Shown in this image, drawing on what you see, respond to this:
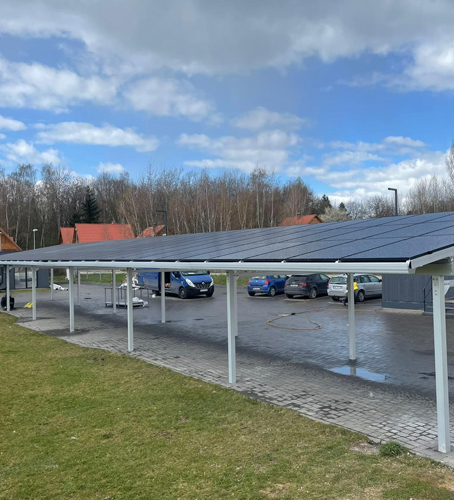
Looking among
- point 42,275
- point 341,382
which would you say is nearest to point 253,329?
point 341,382

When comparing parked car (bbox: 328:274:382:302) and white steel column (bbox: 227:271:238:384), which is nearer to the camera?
white steel column (bbox: 227:271:238:384)

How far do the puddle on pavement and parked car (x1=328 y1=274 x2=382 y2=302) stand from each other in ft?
45.3

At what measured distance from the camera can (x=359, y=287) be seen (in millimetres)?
24859

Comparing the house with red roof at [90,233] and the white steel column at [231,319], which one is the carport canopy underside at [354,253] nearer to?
the white steel column at [231,319]

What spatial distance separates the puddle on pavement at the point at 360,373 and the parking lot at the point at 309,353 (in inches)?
0.8

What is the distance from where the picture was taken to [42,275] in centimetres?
3841

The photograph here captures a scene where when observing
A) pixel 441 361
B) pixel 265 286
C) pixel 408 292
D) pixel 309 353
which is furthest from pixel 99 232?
pixel 441 361

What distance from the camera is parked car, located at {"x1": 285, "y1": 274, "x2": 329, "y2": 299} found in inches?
1045

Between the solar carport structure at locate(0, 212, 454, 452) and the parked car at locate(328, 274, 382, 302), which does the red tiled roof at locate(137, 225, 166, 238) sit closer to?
the parked car at locate(328, 274, 382, 302)

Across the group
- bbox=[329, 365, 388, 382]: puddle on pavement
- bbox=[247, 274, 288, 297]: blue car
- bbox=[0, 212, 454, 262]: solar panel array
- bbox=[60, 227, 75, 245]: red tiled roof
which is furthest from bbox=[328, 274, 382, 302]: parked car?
bbox=[60, 227, 75, 245]: red tiled roof

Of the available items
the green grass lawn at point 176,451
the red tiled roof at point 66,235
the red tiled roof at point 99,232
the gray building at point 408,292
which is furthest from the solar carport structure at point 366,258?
the red tiled roof at point 66,235

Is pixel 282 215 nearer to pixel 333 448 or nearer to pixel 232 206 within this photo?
pixel 232 206

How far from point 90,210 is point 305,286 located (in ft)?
196

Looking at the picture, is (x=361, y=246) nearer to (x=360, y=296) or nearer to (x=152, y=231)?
(x=360, y=296)
